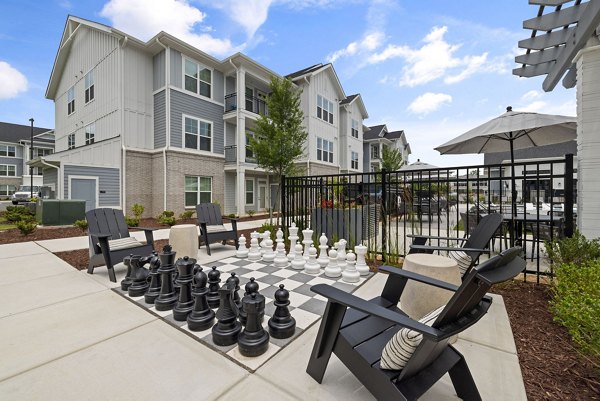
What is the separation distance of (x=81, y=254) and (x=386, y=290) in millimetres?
6195

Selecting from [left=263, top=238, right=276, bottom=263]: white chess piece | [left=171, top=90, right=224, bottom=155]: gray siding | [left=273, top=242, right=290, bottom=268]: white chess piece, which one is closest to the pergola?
[left=273, top=242, right=290, bottom=268]: white chess piece

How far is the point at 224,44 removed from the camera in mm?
16312

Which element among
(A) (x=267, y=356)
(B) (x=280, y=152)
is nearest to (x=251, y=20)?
(B) (x=280, y=152)

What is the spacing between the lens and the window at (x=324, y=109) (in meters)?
18.5

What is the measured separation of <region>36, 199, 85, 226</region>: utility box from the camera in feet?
29.6

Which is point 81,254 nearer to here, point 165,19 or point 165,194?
point 165,194

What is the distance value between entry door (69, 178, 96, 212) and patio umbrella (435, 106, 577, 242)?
1349 cm

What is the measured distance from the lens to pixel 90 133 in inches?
556

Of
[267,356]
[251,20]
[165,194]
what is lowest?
[267,356]

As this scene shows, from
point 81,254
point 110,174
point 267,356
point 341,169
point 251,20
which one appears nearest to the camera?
point 267,356

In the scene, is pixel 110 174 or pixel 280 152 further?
pixel 110 174

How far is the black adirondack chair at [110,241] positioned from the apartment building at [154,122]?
7.91m

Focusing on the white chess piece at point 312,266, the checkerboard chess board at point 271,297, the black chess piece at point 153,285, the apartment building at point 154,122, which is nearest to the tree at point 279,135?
the apartment building at point 154,122

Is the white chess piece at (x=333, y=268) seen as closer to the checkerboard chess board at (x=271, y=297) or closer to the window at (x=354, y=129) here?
the checkerboard chess board at (x=271, y=297)
